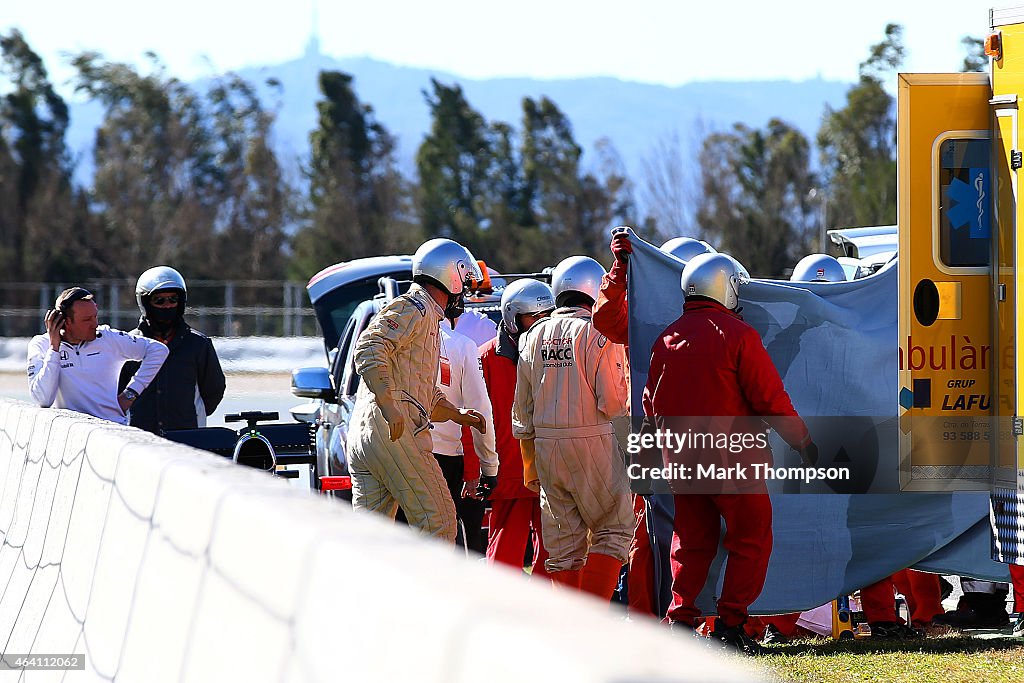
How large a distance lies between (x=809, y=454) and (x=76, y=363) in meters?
4.44

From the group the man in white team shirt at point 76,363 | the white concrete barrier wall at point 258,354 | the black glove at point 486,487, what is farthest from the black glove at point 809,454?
the white concrete barrier wall at point 258,354

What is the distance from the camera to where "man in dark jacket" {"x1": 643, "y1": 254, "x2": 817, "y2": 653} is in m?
6.89

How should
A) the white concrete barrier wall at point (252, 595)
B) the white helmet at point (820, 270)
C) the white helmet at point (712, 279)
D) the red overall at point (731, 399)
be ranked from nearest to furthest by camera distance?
the white concrete barrier wall at point (252, 595) < the red overall at point (731, 399) < the white helmet at point (712, 279) < the white helmet at point (820, 270)

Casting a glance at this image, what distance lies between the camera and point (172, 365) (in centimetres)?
996

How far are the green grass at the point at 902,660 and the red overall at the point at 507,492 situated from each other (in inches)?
68.2

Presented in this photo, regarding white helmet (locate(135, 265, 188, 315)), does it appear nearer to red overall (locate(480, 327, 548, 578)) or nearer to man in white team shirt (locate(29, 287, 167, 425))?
man in white team shirt (locate(29, 287, 167, 425))

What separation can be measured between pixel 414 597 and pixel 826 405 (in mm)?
6037

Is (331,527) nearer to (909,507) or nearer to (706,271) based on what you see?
(706,271)

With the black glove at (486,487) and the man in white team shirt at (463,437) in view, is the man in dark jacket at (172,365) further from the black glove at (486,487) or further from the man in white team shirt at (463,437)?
the black glove at (486,487)

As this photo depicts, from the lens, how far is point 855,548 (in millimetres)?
7789

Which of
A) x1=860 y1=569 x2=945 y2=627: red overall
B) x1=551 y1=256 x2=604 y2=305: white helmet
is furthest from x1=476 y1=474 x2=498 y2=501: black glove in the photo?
x1=860 y1=569 x2=945 y2=627: red overall

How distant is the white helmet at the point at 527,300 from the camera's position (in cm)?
817

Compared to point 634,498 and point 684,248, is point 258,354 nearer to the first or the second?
point 684,248

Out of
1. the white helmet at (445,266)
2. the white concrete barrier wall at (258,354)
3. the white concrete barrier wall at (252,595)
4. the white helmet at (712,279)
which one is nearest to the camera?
the white concrete barrier wall at (252,595)
